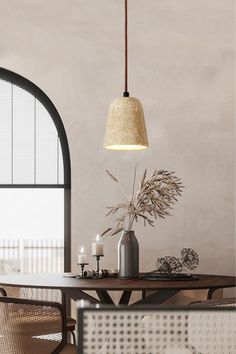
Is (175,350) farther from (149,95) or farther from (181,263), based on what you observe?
(149,95)

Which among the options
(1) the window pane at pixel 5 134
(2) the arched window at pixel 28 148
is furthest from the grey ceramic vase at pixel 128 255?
(1) the window pane at pixel 5 134

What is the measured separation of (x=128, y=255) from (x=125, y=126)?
86 cm

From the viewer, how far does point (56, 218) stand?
19.4 feet

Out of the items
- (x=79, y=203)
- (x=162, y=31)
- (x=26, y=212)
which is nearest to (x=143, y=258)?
(x=79, y=203)

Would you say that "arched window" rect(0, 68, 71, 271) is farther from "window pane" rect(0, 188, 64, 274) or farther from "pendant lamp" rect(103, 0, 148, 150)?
"pendant lamp" rect(103, 0, 148, 150)

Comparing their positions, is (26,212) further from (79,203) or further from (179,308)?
(179,308)

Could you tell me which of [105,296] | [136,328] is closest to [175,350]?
[136,328]

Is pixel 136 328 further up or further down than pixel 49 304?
further up

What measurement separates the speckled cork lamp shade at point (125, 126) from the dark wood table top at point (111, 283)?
2.58 feet

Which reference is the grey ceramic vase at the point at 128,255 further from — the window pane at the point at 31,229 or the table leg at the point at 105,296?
the window pane at the point at 31,229

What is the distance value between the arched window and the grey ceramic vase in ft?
4.89

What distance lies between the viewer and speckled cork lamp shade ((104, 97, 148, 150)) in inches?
158

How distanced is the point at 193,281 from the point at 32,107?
2270 millimetres

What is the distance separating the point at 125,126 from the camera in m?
4.05
